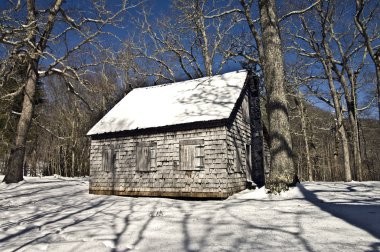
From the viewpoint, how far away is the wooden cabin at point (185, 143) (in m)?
11.5

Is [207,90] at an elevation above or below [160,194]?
above

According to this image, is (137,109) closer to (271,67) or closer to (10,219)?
(271,67)

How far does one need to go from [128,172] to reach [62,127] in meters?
19.5

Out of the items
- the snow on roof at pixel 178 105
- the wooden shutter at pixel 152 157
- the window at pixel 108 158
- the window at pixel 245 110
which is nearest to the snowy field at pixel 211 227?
the wooden shutter at pixel 152 157

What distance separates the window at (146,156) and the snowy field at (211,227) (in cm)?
445

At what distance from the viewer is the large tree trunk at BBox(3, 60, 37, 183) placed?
14766mm

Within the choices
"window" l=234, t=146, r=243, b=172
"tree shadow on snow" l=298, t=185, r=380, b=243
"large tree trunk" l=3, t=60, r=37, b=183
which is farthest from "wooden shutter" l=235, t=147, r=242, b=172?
"large tree trunk" l=3, t=60, r=37, b=183

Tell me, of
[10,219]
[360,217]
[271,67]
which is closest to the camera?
[360,217]

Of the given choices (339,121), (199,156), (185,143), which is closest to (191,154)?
(199,156)

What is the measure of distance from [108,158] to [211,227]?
972cm

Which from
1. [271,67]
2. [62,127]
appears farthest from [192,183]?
[62,127]

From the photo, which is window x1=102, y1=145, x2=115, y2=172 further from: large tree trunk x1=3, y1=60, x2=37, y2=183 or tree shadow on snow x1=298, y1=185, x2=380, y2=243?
tree shadow on snow x1=298, y1=185, x2=380, y2=243

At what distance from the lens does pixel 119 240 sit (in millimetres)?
4887

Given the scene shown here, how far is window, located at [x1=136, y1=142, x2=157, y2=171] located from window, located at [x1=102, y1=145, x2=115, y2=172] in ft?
5.34
